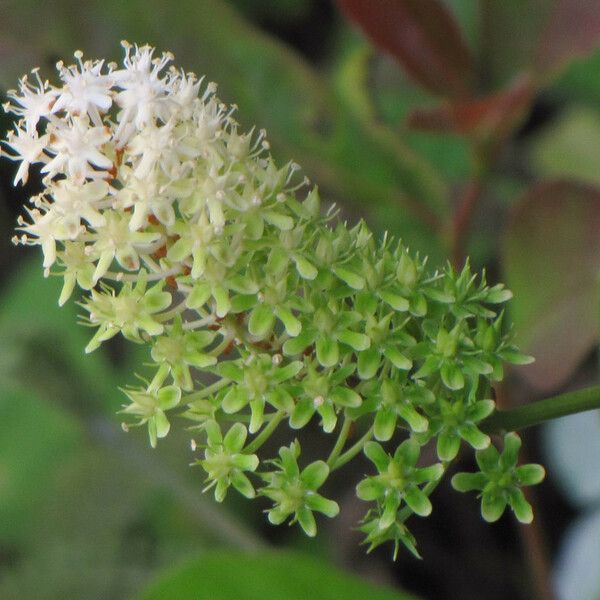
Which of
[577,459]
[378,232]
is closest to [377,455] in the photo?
[378,232]

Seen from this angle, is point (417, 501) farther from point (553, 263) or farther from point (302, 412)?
point (553, 263)

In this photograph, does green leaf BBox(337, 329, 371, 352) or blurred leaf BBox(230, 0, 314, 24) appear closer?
green leaf BBox(337, 329, 371, 352)

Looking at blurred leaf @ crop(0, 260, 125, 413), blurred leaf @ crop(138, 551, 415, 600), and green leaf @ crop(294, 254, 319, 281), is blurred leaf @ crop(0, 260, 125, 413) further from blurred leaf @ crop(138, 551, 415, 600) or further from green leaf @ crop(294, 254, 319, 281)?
green leaf @ crop(294, 254, 319, 281)

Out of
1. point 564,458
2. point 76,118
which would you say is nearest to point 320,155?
point 564,458

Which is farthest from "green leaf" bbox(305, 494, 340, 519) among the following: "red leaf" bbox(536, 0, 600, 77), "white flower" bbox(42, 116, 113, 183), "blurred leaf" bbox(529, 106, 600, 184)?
A: "blurred leaf" bbox(529, 106, 600, 184)

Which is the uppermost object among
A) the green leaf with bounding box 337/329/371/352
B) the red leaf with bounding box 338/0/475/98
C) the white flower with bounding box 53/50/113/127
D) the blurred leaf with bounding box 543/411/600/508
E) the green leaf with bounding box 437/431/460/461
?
the red leaf with bounding box 338/0/475/98

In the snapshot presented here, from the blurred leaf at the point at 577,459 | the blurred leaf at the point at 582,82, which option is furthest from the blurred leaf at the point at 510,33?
the blurred leaf at the point at 577,459

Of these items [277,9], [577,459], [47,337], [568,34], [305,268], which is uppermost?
[277,9]
